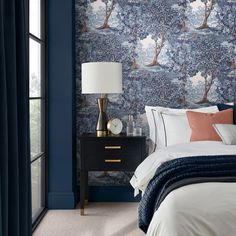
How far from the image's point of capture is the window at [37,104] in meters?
3.94

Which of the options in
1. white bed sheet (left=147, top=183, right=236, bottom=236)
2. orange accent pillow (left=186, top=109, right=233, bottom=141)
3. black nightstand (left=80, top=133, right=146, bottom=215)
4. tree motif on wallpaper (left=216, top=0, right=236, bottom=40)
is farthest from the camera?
tree motif on wallpaper (left=216, top=0, right=236, bottom=40)

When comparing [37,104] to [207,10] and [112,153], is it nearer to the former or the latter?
[112,153]

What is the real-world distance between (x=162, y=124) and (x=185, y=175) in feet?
5.94

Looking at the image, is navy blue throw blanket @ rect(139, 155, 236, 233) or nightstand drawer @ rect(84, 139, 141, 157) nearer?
navy blue throw blanket @ rect(139, 155, 236, 233)

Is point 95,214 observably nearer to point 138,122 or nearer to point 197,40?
point 138,122

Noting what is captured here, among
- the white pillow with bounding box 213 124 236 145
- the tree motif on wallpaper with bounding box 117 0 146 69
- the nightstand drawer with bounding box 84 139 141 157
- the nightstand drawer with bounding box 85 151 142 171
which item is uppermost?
the tree motif on wallpaper with bounding box 117 0 146 69

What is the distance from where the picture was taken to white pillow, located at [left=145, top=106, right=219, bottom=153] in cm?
436

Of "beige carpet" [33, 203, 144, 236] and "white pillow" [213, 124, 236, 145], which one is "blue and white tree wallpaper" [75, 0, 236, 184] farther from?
"beige carpet" [33, 203, 144, 236]

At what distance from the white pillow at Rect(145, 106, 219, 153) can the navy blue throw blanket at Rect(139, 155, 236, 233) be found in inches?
52.4

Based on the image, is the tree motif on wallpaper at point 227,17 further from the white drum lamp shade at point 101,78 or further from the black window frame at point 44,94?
the black window frame at point 44,94

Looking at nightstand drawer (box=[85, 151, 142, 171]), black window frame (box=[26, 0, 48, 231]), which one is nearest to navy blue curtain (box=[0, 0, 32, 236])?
nightstand drawer (box=[85, 151, 142, 171])

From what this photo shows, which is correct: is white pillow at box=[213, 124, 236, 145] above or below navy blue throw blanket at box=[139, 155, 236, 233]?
above

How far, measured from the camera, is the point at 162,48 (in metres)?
4.71

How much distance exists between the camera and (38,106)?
13.7 ft
